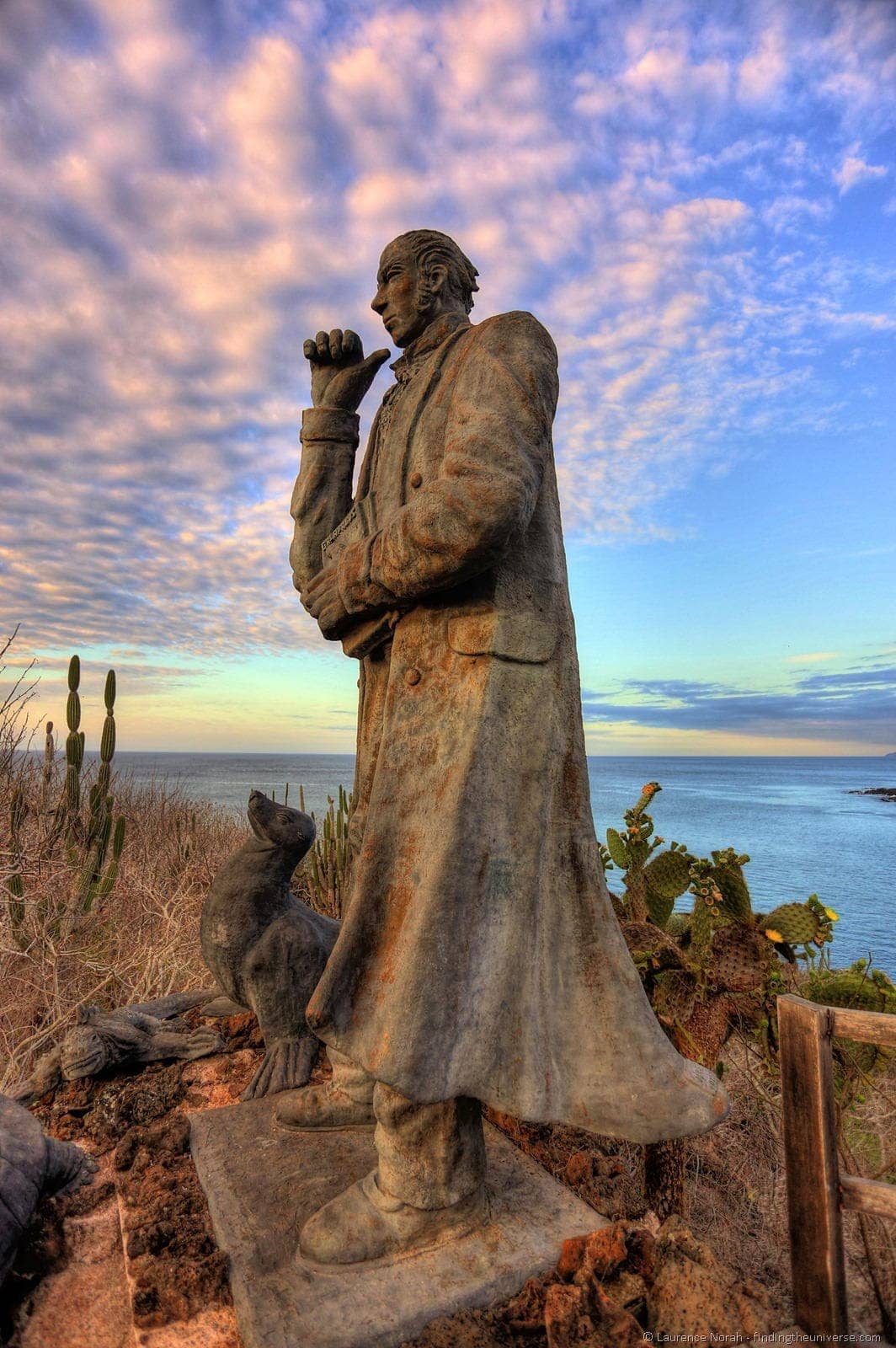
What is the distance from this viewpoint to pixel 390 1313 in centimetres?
185

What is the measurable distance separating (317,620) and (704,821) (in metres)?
31.4

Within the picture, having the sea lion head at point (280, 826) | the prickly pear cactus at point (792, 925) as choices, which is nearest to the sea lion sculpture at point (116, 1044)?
the sea lion head at point (280, 826)

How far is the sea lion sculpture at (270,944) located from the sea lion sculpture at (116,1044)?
0.55 meters

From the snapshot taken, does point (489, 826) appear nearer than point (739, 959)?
Yes

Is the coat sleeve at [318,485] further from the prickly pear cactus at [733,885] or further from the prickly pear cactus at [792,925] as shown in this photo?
the prickly pear cactus at [792,925]

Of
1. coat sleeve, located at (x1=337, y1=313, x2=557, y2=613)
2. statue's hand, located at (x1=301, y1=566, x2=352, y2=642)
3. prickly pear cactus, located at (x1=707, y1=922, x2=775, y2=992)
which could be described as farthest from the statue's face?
prickly pear cactus, located at (x1=707, y1=922, x2=775, y2=992)

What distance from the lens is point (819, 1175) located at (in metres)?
1.99

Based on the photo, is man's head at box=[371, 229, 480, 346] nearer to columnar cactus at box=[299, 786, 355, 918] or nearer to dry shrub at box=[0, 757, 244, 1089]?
dry shrub at box=[0, 757, 244, 1089]

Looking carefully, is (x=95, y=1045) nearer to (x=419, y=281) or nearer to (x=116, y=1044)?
(x=116, y=1044)

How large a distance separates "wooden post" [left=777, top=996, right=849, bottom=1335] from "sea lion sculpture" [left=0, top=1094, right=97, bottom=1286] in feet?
6.66

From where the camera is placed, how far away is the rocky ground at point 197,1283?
1.86 metres

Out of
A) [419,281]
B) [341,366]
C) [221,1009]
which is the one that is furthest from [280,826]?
[419,281]

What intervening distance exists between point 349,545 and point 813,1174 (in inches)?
83.2

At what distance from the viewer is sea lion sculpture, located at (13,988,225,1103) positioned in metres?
3.23
